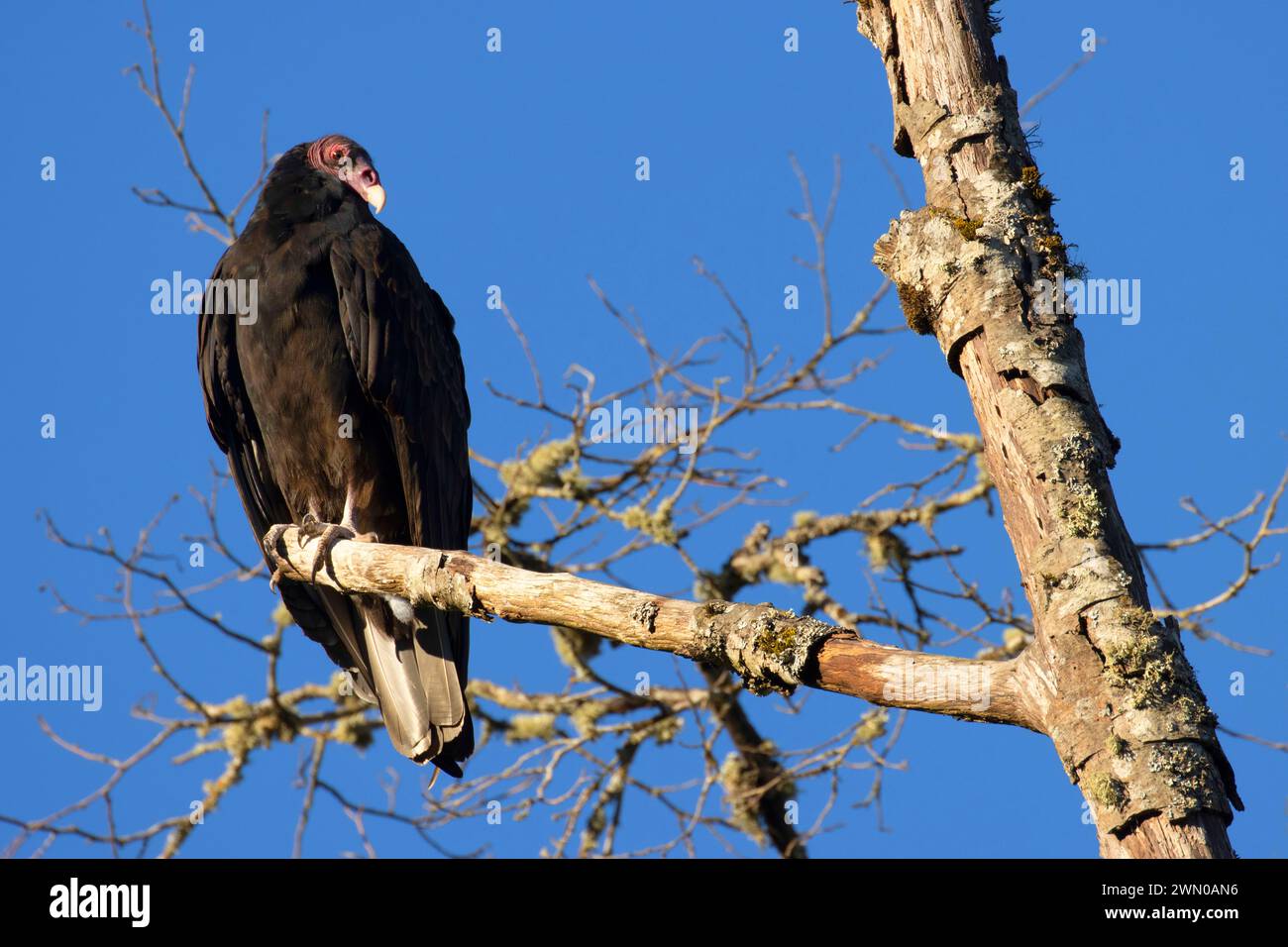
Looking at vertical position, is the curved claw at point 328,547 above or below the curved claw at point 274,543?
below

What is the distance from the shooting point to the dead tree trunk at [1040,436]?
2.13m

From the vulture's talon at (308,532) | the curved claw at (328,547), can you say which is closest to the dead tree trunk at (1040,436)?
the curved claw at (328,547)

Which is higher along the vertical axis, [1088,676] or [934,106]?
[934,106]

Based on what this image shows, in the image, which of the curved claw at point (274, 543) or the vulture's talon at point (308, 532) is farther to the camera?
the curved claw at point (274, 543)

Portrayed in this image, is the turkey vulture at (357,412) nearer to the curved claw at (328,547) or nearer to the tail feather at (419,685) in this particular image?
the tail feather at (419,685)

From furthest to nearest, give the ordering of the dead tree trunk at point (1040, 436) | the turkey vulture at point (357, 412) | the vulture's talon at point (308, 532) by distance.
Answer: the turkey vulture at point (357, 412), the vulture's talon at point (308, 532), the dead tree trunk at point (1040, 436)

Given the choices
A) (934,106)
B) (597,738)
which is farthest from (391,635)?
(934,106)

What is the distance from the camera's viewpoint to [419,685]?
4215 mm

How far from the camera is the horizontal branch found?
2215 millimetres

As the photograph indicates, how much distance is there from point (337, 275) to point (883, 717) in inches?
99.1

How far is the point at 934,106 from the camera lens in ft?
9.27

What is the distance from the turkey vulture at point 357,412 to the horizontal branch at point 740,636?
109 cm

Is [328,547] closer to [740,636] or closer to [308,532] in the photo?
[308,532]

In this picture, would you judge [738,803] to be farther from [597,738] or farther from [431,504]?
[431,504]
